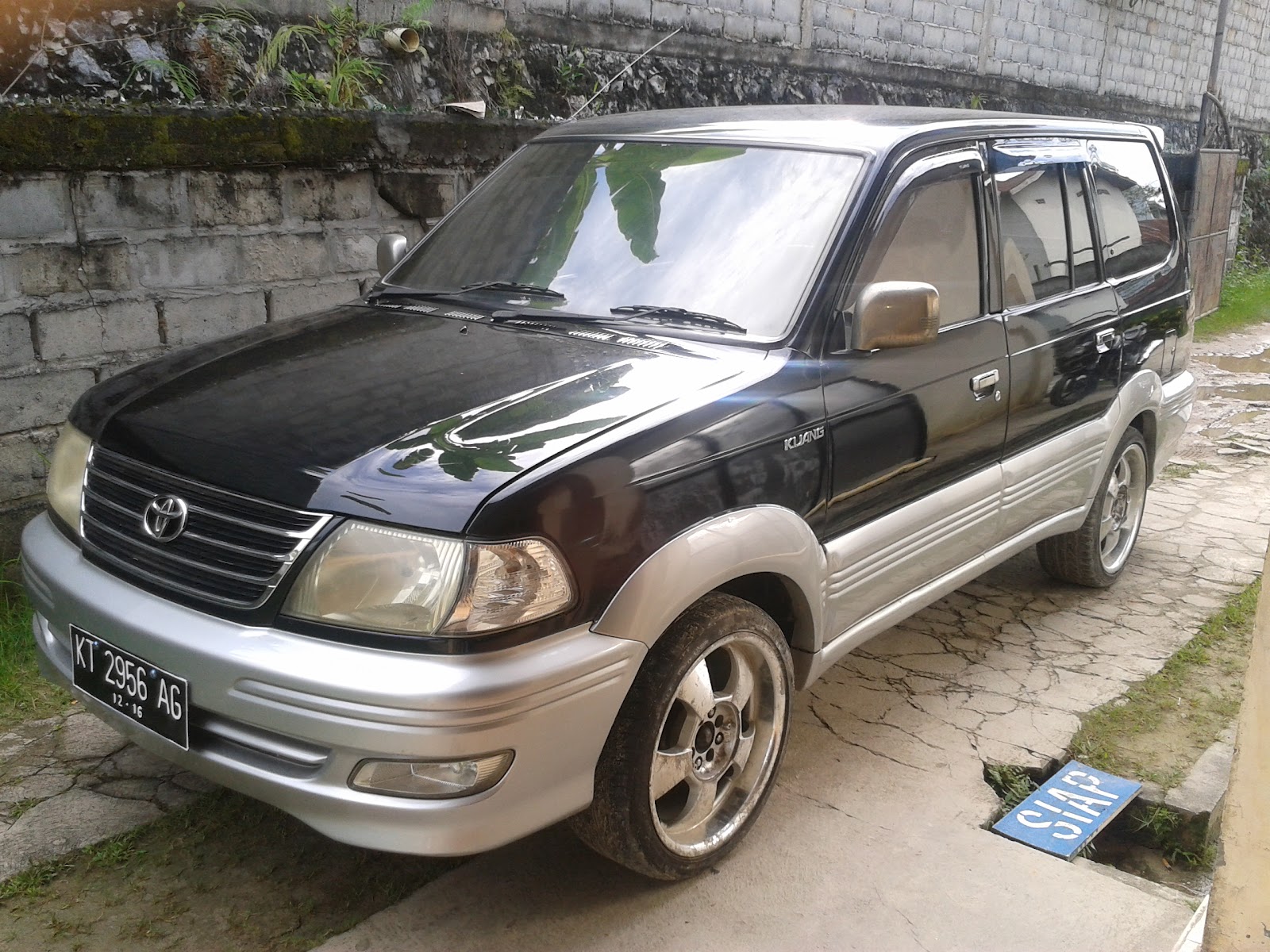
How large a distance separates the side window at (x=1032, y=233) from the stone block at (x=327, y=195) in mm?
2881

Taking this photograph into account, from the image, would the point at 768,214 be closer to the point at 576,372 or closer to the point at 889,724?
the point at 576,372

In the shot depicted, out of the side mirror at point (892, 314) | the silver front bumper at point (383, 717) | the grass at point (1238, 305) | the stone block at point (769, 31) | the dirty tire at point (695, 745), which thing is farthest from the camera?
the grass at point (1238, 305)

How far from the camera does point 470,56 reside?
276 inches

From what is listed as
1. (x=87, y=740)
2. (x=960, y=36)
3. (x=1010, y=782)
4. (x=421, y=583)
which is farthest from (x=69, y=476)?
(x=960, y=36)

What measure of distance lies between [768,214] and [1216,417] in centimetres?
664

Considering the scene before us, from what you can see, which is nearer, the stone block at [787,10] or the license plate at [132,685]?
the license plate at [132,685]

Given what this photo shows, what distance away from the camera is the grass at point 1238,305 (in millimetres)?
12688

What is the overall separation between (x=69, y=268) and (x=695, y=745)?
9.94 ft

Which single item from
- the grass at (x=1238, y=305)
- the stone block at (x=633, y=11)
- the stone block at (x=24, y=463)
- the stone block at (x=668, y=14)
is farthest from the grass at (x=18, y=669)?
the grass at (x=1238, y=305)

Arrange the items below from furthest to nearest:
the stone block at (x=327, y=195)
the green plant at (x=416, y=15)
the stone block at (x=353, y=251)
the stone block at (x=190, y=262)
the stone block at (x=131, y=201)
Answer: the green plant at (x=416, y=15) < the stone block at (x=353, y=251) < the stone block at (x=327, y=195) < the stone block at (x=190, y=262) < the stone block at (x=131, y=201)

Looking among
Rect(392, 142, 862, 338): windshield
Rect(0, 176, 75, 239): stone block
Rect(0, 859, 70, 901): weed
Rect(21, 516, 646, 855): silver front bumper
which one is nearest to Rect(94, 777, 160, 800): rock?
Rect(0, 859, 70, 901): weed

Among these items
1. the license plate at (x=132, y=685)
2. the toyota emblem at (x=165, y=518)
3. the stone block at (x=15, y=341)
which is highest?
the stone block at (x=15, y=341)

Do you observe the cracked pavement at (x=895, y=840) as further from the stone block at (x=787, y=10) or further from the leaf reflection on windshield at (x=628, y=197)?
the stone block at (x=787, y=10)

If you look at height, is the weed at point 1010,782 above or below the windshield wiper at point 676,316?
below
